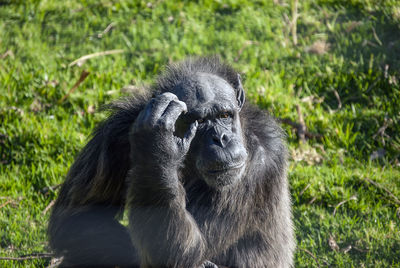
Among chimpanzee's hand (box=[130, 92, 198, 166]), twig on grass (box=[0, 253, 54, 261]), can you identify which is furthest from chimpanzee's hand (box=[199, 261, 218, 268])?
twig on grass (box=[0, 253, 54, 261])

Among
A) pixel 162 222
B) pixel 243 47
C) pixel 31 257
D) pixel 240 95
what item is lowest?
pixel 31 257

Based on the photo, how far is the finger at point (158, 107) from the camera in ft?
12.7

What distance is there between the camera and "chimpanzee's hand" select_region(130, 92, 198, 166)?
12.7 ft

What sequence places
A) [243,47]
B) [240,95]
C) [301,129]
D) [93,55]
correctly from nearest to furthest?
1. [240,95]
2. [301,129]
3. [93,55]
4. [243,47]

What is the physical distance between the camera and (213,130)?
428 cm

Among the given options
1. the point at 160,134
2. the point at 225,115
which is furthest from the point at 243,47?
the point at 160,134

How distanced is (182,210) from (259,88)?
3271 mm

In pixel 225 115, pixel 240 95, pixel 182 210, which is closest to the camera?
pixel 182 210

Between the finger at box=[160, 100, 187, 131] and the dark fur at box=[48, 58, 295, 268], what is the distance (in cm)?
54

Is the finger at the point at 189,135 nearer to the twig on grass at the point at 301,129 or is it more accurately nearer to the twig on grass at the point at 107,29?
the twig on grass at the point at 301,129

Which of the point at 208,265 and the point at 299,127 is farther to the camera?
the point at 299,127

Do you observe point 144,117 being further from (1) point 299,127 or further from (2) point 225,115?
(1) point 299,127

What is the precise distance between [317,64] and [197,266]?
3.93 m

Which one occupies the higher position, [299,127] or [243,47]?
[243,47]
